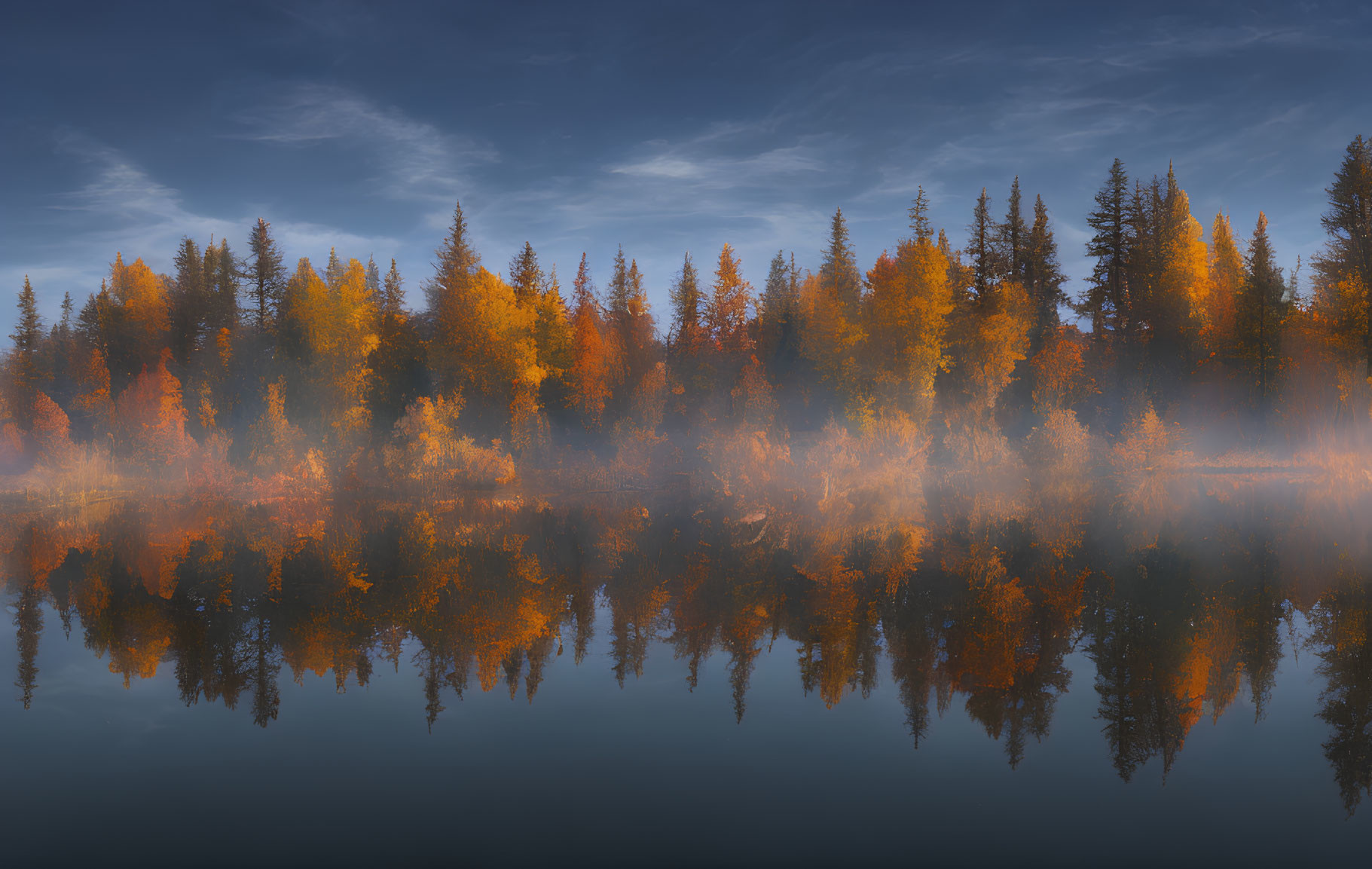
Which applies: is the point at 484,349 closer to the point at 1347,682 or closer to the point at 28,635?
the point at 28,635

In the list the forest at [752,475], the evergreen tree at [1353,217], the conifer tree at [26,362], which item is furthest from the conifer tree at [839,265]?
the conifer tree at [26,362]

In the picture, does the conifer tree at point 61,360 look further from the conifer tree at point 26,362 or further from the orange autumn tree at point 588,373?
the orange autumn tree at point 588,373

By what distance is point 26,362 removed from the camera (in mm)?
72250

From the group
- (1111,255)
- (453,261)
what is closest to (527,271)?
(453,261)

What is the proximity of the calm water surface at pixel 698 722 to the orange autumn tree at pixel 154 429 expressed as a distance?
26.6 meters

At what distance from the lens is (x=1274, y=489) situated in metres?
34.8

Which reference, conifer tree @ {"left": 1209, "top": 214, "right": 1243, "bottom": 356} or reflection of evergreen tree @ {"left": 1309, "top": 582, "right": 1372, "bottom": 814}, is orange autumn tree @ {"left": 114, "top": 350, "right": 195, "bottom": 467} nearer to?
reflection of evergreen tree @ {"left": 1309, "top": 582, "right": 1372, "bottom": 814}

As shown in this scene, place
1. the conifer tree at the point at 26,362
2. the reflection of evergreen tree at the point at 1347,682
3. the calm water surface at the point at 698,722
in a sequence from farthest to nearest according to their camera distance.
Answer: the conifer tree at the point at 26,362, the reflection of evergreen tree at the point at 1347,682, the calm water surface at the point at 698,722

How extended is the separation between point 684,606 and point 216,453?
3554cm

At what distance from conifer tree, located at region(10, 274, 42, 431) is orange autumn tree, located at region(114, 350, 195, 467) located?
72.6 ft

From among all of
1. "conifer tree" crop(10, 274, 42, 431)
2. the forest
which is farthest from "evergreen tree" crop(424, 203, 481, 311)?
"conifer tree" crop(10, 274, 42, 431)

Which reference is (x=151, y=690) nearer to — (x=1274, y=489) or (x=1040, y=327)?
(x=1274, y=489)

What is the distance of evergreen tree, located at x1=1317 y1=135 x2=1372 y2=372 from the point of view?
43.9 m

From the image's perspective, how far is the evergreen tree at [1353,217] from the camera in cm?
4391
